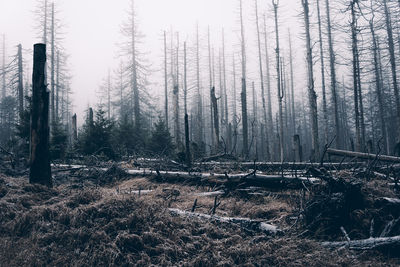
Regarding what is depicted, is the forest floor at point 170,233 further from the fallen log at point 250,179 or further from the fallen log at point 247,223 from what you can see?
the fallen log at point 250,179

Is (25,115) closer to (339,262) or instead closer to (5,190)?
(5,190)

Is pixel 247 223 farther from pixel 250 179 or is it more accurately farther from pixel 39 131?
pixel 39 131

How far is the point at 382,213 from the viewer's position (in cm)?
419

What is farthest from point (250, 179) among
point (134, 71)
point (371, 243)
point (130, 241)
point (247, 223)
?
point (134, 71)

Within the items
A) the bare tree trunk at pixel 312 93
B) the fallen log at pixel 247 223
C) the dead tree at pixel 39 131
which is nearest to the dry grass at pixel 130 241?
the fallen log at pixel 247 223

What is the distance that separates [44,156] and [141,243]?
3.87 meters

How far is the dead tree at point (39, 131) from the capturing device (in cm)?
586

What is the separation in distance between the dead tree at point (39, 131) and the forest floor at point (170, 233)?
0.67 meters

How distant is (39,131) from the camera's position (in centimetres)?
593

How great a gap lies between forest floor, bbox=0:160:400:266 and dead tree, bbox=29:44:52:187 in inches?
26.4

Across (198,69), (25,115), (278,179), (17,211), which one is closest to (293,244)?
(278,179)

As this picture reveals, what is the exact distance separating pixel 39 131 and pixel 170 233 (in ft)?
13.9

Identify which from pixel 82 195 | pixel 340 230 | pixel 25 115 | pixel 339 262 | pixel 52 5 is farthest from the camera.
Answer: pixel 52 5

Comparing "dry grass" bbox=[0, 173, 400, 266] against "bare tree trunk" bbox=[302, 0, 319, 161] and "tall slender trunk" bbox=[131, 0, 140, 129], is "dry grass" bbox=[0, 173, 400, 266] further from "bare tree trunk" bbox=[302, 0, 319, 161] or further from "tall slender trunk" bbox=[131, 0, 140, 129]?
"tall slender trunk" bbox=[131, 0, 140, 129]
